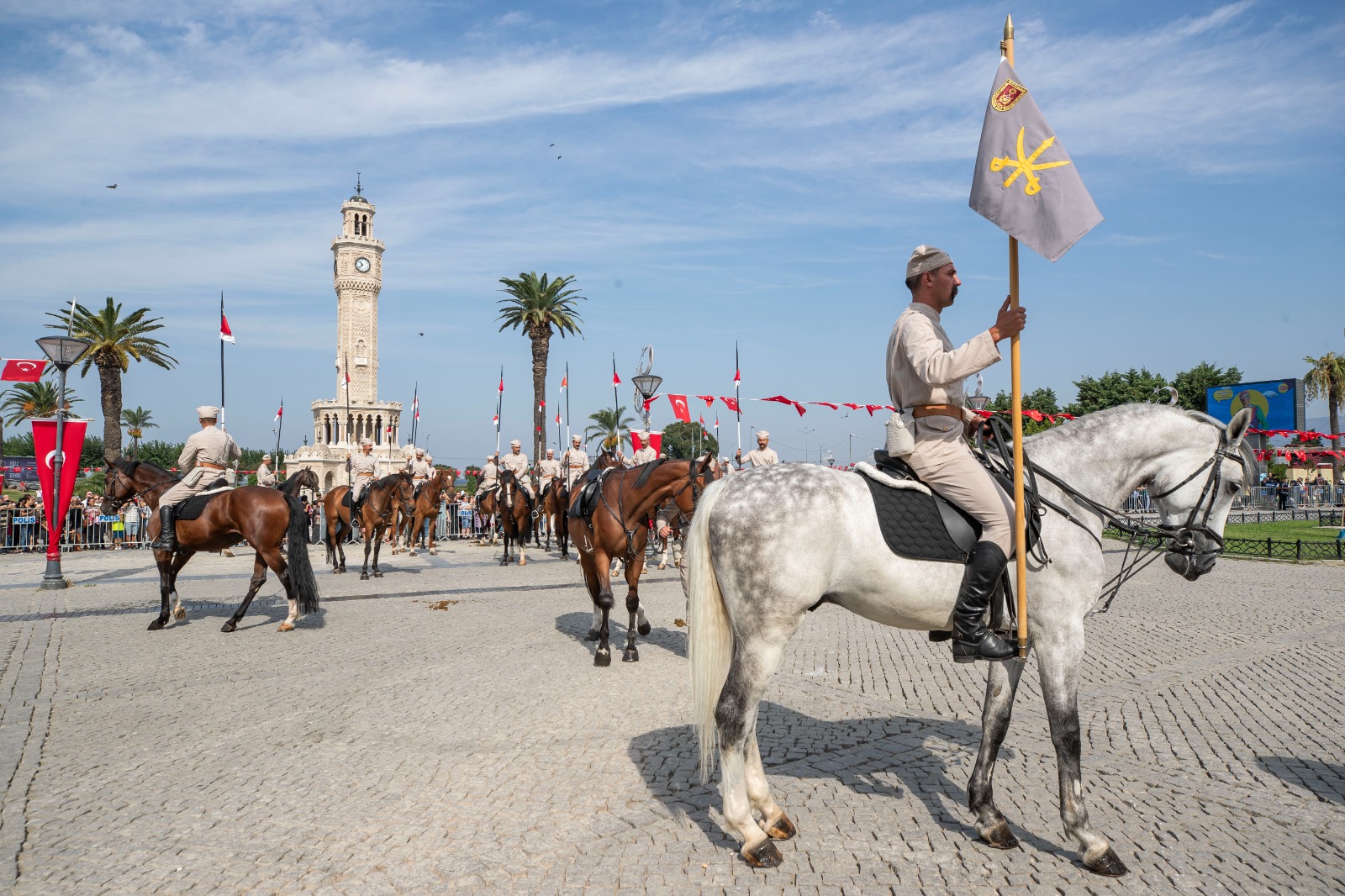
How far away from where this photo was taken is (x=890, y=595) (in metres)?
4.42

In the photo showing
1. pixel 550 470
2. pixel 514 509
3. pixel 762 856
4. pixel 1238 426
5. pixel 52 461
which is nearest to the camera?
pixel 762 856

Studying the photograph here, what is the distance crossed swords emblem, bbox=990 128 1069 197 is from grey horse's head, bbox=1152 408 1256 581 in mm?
1614

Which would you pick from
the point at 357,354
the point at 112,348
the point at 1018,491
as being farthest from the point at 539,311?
the point at 357,354

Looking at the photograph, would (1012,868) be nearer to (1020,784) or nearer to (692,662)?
(1020,784)

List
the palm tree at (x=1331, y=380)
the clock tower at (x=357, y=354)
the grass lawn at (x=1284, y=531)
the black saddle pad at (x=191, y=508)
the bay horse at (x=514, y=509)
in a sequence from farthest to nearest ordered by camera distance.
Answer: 1. the clock tower at (x=357, y=354)
2. the palm tree at (x=1331, y=380)
3. the grass lawn at (x=1284, y=531)
4. the bay horse at (x=514, y=509)
5. the black saddle pad at (x=191, y=508)

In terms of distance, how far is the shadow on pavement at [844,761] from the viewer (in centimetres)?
481

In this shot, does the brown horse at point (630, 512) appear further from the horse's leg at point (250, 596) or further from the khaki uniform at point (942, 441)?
the khaki uniform at point (942, 441)

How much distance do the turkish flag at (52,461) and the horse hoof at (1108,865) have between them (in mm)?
17314

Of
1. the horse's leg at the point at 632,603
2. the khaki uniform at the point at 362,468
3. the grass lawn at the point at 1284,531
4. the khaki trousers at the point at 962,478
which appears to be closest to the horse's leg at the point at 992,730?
the khaki trousers at the point at 962,478

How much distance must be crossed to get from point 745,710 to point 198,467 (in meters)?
9.70

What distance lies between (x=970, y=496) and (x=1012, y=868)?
1792mm

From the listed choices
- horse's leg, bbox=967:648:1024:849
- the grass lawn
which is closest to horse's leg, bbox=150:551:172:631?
horse's leg, bbox=967:648:1024:849

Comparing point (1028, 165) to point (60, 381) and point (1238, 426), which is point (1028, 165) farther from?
point (60, 381)

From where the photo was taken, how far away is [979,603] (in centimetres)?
424
